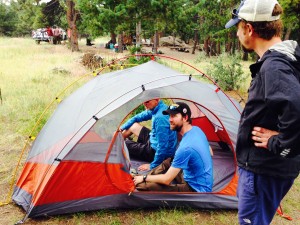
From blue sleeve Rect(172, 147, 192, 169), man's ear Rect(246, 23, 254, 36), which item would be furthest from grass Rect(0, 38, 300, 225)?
man's ear Rect(246, 23, 254, 36)

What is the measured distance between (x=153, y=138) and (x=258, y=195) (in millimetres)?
2834

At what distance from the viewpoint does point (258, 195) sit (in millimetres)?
1754

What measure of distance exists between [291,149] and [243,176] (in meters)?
0.36

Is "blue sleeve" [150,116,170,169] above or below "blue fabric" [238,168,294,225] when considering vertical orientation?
below

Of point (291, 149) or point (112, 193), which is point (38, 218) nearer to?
point (112, 193)

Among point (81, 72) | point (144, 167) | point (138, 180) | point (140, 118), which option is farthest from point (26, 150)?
point (81, 72)

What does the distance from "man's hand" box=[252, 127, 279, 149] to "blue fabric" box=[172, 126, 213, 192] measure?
1488mm

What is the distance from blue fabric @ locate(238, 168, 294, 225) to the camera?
1.73 m

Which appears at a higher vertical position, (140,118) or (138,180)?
(140,118)

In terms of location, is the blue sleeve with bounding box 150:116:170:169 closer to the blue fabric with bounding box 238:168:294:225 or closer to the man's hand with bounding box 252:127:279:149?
the blue fabric with bounding box 238:168:294:225

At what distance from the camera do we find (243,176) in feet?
5.91

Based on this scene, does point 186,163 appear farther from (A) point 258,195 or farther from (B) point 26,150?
(B) point 26,150

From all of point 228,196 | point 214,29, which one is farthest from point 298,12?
point 214,29

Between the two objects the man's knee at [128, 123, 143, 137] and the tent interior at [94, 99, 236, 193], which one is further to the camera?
the man's knee at [128, 123, 143, 137]
